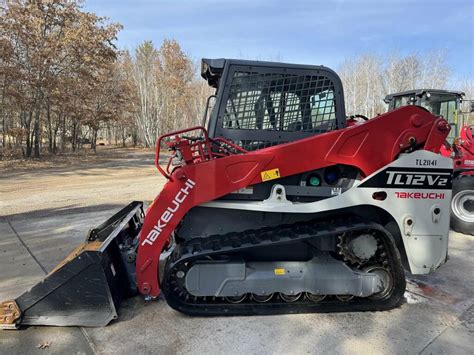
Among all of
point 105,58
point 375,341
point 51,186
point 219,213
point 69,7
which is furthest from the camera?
point 105,58

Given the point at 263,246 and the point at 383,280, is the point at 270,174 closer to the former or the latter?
the point at 263,246

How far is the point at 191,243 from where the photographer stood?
3.66 m

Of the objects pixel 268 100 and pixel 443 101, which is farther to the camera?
pixel 443 101

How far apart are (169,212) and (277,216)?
1037 millimetres

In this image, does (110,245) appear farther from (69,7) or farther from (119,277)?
(69,7)

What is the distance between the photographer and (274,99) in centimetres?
377

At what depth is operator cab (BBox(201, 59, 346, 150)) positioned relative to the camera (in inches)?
148

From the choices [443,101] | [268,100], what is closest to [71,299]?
[268,100]

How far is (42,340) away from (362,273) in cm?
277

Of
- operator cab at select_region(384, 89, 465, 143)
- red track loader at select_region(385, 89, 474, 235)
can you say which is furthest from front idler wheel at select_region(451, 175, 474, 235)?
operator cab at select_region(384, 89, 465, 143)

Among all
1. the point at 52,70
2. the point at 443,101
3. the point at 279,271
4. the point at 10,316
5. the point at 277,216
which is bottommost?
the point at 10,316

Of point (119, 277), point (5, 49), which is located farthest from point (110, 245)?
point (5, 49)

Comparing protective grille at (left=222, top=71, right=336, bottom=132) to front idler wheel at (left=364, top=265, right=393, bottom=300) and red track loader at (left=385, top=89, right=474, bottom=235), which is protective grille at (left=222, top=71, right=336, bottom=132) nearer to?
front idler wheel at (left=364, top=265, right=393, bottom=300)

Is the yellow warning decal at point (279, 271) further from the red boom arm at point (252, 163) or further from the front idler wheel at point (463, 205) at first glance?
the front idler wheel at point (463, 205)
